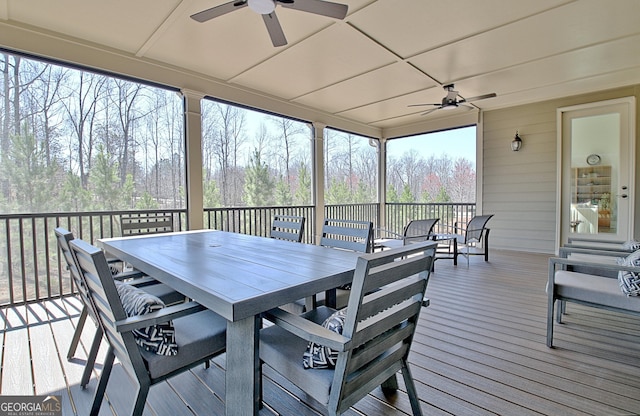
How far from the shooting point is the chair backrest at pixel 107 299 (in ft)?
3.60

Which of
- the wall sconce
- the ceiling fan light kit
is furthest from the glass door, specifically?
the ceiling fan light kit

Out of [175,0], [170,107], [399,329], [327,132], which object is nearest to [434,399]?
[399,329]

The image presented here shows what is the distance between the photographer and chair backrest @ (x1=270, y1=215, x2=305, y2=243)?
2.74 m

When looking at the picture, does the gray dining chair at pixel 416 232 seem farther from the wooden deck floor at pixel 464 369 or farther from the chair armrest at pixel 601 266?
the chair armrest at pixel 601 266

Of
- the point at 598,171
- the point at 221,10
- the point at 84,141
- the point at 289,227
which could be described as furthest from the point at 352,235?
the point at 598,171

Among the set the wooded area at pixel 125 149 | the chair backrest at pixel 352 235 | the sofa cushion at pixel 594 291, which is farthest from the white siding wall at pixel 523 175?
the chair backrest at pixel 352 235

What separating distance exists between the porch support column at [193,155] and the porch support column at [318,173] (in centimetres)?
234

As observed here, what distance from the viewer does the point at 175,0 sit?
102 inches

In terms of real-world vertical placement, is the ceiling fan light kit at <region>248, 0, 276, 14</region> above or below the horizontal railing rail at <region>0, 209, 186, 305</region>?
above

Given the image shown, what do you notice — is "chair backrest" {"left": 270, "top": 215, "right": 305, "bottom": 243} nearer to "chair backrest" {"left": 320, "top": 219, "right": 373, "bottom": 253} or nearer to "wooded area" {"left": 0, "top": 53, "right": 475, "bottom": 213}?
"chair backrest" {"left": 320, "top": 219, "right": 373, "bottom": 253}

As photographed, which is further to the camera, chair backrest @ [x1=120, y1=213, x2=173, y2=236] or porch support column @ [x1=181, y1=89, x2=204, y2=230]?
porch support column @ [x1=181, y1=89, x2=204, y2=230]

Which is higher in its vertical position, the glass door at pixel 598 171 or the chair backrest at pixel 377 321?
the glass door at pixel 598 171

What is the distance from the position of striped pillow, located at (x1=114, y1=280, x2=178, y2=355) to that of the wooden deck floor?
1.74 feet

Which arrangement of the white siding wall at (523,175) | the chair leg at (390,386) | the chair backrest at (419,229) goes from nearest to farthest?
1. the chair leg at (390,386)
2. the chair backrest at (419,229)
3. the white siding wall at (523,175)
